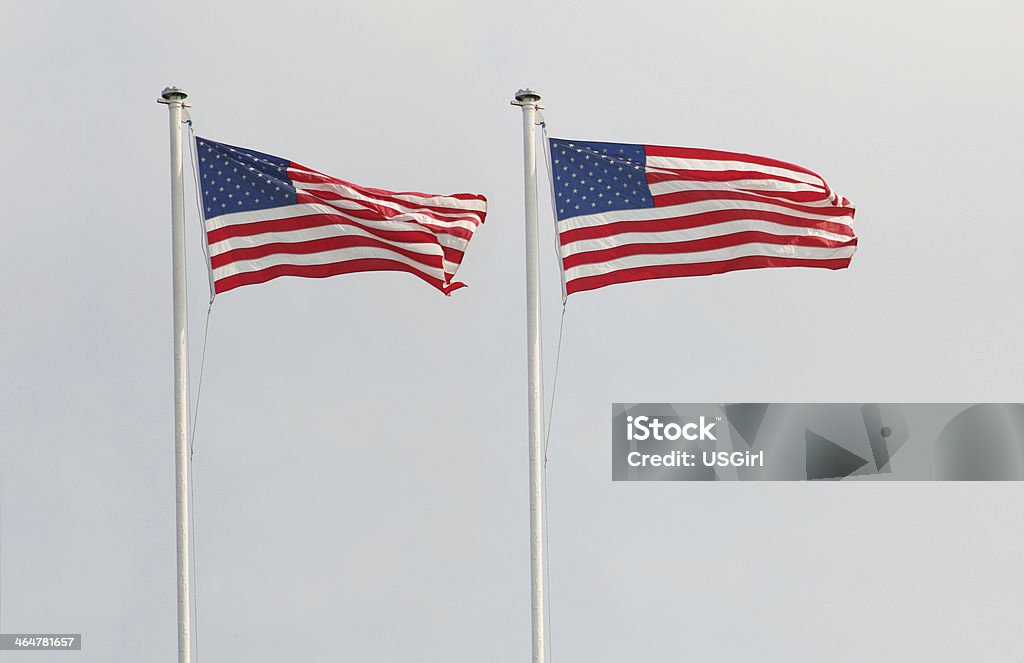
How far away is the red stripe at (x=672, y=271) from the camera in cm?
1307

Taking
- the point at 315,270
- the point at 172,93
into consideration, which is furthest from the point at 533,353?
the point at 172,93

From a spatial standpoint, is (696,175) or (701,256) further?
(701,256)

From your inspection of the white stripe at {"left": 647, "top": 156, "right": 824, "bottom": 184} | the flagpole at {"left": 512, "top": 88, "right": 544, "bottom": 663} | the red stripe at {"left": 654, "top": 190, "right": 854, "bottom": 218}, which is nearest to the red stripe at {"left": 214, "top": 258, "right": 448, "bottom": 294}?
the flagpole at {"left": 512, "top": 88, "right": 544, "bottom": 663}

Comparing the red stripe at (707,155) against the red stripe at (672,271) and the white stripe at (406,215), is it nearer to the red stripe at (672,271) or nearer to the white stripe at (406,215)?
the red stripe at (672,271)

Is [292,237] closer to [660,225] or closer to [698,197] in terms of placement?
[660,225]

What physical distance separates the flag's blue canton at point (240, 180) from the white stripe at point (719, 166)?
4066mm

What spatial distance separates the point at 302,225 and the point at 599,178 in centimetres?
332

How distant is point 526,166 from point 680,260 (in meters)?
2.00

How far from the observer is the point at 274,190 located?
1320cm

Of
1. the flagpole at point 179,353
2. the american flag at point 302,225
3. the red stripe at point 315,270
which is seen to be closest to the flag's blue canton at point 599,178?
the american flag at point 302,225

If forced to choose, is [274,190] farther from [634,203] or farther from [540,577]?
[540,577]

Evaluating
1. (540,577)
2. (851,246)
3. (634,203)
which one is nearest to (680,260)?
(634,203)

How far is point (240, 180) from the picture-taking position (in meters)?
13.3

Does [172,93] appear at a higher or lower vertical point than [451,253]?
higher
